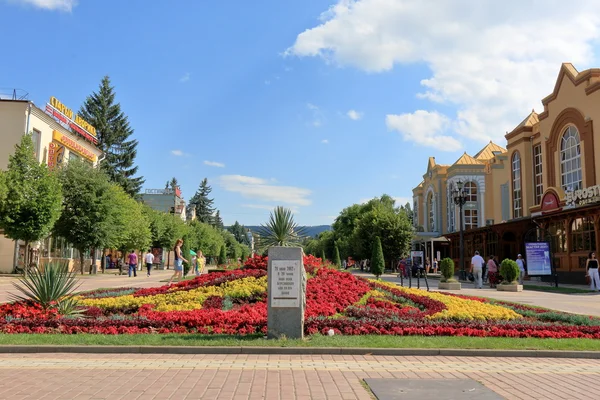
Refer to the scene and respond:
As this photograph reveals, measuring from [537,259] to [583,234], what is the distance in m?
6.34

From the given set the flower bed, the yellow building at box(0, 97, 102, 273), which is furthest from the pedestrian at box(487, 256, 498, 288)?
the yellow building at box(0, 97, 102, 273)

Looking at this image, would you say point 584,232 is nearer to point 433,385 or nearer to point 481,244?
point 481,244

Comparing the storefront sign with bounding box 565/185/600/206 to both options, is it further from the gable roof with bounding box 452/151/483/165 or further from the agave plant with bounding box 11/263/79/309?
the gable roof with bounding box 452/151/483/165

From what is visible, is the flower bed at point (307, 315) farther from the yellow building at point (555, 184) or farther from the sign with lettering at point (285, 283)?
the yellow building at point (555, 184)

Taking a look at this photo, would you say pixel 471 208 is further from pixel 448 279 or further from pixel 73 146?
pixel 73 146

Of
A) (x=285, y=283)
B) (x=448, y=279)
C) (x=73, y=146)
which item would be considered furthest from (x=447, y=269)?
(x=73, y=146)

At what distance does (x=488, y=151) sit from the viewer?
69062 millimetres

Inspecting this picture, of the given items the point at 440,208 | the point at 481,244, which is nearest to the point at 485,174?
the point at 440,208

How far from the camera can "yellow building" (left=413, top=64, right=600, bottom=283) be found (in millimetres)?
30438

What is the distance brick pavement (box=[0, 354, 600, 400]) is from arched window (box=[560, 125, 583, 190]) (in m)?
33.5

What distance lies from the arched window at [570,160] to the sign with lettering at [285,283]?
1339 inches

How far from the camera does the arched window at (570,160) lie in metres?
36.8

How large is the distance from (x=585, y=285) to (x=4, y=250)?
39.0 m

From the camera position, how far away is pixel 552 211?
3447 cm
